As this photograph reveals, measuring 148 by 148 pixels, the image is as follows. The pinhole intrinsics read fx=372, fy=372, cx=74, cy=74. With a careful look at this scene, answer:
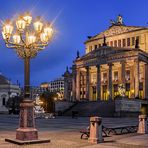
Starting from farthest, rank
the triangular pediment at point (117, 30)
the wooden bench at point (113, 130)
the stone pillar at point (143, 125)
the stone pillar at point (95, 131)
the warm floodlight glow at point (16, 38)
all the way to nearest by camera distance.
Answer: the triangular pediment at point (117, 30) < the stone pillar at point (143, 125) < the wooden bench at point (113, 130) < the stone pillar at point (95, 131) < the warm floodlight glow at point (16, 38)

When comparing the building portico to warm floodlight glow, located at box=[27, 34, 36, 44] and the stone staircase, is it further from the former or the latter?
warm floodlight glow, located at box=[27, 34, 36, 44]

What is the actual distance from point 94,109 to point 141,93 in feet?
66.9

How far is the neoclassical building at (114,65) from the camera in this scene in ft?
279

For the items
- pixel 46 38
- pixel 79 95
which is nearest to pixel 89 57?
pixel 79 95

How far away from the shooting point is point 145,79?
89062mm

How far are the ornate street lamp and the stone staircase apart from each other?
48774 millimetres

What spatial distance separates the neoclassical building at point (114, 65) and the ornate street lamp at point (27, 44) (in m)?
62.1

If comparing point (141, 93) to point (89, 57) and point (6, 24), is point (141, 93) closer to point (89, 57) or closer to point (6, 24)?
point (89, 57)

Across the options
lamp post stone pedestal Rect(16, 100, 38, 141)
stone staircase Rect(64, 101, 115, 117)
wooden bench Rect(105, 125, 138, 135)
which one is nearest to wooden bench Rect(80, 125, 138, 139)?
wooden bench Rect(105, 125, 138, 135)

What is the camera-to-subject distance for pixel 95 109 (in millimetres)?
74438

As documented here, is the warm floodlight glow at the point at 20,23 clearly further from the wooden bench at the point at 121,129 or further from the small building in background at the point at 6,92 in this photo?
the small building in background at the point at 6,92

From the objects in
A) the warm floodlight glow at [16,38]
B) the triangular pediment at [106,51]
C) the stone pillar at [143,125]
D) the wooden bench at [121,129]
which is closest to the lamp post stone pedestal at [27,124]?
the warm floodlight glow at [16,38]

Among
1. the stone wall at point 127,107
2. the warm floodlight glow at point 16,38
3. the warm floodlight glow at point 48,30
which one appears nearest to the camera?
the warm floodlight glow at point 16,38

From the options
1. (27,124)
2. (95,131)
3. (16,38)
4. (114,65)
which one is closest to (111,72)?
(114,65)
